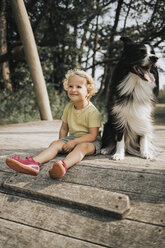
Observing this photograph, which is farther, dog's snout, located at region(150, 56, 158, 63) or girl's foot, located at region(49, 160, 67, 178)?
dog's snout, located at region(150, 56, 158, 63)

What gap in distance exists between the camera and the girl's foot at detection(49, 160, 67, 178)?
192 cm

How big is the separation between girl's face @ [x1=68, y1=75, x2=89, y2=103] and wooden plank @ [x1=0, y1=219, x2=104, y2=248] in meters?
1.35

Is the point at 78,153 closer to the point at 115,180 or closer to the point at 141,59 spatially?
the point at 115,180

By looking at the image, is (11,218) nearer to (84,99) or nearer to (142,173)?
(142,173)

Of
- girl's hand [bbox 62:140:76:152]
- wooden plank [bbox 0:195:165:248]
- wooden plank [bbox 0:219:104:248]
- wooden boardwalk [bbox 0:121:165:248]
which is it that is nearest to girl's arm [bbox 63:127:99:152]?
girl's hand [bbox 62:140:76:152]

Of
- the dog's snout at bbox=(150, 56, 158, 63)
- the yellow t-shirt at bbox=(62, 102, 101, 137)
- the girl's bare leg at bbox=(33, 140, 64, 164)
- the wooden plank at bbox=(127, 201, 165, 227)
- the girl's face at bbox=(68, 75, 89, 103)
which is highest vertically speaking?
the dog's snout at bbox=(150, 56, 158, 63)

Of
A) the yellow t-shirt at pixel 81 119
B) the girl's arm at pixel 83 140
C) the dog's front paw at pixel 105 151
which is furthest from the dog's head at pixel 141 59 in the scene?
the dog's front paw at pixel 105 151

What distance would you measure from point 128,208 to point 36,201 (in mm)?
752

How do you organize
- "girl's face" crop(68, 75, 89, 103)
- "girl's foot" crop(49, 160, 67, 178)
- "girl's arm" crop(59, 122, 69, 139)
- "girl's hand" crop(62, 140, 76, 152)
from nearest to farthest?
"girl's foot" crop(49, 160, 67, 178) → "girl's hand" crop(62, 140, 76, 152) → "girl's face" crop(68, 75, 89, 103) → "girl's arm" crop(59, 122, 69, 139)

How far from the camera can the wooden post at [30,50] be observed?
19.7ft

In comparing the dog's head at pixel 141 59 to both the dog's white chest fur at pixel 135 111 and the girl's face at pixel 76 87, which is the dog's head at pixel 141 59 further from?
the girl's face at pixel 76 87

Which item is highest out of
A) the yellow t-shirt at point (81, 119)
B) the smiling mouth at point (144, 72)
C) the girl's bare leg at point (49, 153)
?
the smiling mouth at point (144, 72)

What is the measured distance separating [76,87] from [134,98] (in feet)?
2.06

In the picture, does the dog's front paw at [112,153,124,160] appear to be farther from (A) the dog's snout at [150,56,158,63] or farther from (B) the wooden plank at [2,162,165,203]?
(A) the dog's snout at [150,56,158,63]
